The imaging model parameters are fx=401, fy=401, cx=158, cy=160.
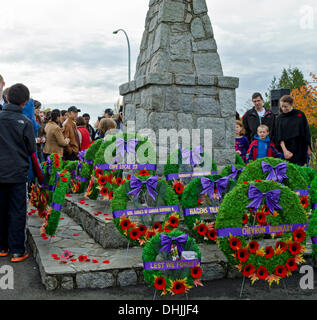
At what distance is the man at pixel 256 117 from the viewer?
24.7ft

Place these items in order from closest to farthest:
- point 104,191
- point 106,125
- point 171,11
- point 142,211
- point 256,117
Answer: point 142,211 → point 104,191 → point 171,11 → point 106,125 → point 256,117

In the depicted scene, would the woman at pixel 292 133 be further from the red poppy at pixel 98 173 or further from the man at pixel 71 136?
the man at pixel 71 136

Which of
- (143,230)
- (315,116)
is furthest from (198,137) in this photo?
(315,116)

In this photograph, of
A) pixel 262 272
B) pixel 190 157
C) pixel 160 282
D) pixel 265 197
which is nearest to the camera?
pixel 160 282

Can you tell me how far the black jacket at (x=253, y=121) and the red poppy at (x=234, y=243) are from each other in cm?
414

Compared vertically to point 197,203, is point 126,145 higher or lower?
higher

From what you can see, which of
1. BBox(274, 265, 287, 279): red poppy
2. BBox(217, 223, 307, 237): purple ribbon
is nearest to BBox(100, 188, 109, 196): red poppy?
BBox(217, 223, 307, 237): purple ribbon

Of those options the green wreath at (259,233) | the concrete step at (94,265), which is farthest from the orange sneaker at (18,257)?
the green wreath at (259,233)

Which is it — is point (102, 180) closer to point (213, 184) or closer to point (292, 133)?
point (213, 184)

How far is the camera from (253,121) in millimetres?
7762

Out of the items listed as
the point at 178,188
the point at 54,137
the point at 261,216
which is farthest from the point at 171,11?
the point at 261,216

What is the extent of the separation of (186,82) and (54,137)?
119 inches

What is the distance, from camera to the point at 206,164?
5.55 metres

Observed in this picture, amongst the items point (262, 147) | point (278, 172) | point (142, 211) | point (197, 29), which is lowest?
point (142, 211)
